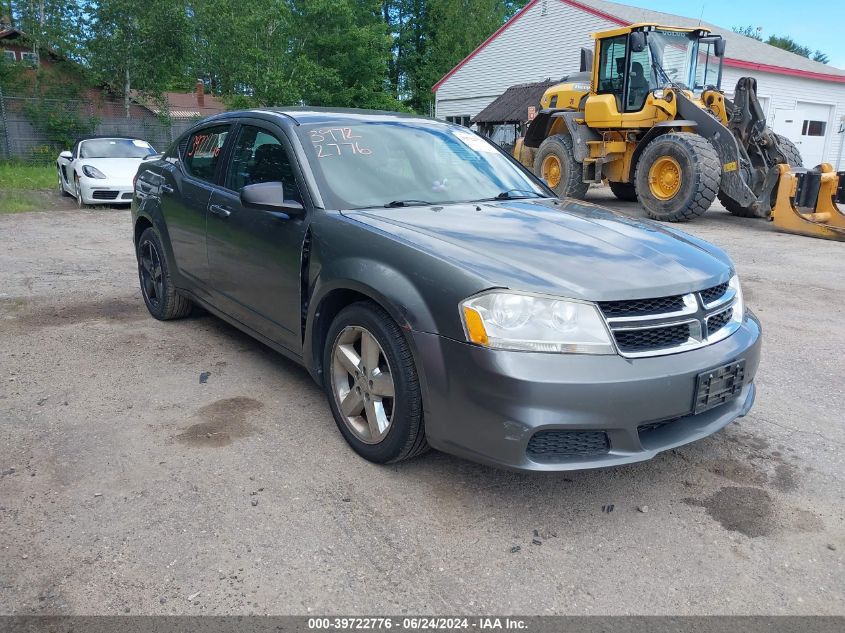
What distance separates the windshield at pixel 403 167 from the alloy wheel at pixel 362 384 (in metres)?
0.74

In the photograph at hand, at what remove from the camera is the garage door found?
24797 mm

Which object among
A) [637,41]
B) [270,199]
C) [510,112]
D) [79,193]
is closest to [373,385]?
[270,199]

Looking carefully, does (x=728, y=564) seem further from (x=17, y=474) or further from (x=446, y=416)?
(x=17, y=474)

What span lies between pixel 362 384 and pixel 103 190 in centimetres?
1203

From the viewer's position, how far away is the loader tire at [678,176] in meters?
Answer: 10.6

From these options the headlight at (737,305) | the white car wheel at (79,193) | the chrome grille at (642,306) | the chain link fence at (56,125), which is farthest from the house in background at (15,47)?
the chrome grille at (642,306)

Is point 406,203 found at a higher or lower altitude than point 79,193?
higher

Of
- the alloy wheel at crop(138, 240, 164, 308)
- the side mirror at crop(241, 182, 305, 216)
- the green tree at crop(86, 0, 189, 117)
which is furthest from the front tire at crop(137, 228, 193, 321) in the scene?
the green tree at crop(86, 0, 189, 117)

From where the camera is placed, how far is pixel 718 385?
275cm

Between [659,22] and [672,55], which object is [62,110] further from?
[659,22]

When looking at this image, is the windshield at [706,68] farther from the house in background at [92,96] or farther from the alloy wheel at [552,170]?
the house in background at [92,96]

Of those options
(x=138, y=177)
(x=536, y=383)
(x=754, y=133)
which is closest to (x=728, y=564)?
(x=536, y=383)

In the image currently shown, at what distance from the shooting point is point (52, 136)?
76.5 ft

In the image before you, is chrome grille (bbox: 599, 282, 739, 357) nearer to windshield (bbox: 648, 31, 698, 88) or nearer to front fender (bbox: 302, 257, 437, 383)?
front fender (bbox: 302, 257, 437, 383)
